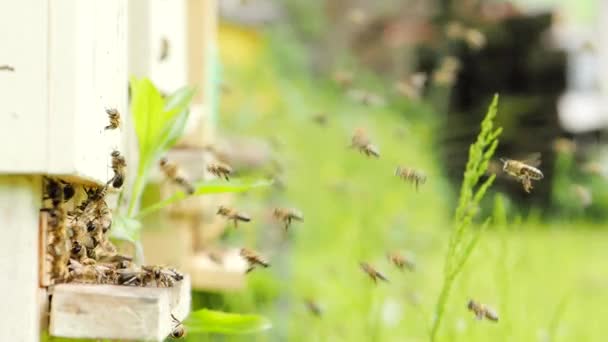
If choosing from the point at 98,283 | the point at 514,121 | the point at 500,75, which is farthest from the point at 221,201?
the point at 500,75

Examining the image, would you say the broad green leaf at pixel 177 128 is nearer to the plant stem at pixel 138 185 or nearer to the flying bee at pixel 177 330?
the plant stem at pixel 138 185

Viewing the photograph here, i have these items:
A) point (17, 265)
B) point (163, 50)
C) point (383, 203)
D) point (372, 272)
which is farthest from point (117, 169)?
point (383, 203)

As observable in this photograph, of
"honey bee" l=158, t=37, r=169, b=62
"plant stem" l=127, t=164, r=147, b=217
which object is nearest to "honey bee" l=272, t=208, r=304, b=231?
"plant stem" l=127, t=164, r=147, b=217

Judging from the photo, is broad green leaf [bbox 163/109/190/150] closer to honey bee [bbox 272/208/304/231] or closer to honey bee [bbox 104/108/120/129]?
honey bee [bbox 104/108/120/129]

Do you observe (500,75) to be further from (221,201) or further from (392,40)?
(221,201)

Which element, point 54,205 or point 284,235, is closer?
point 54,205

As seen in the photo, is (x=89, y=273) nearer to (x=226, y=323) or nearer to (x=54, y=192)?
(x=54, y=192)
